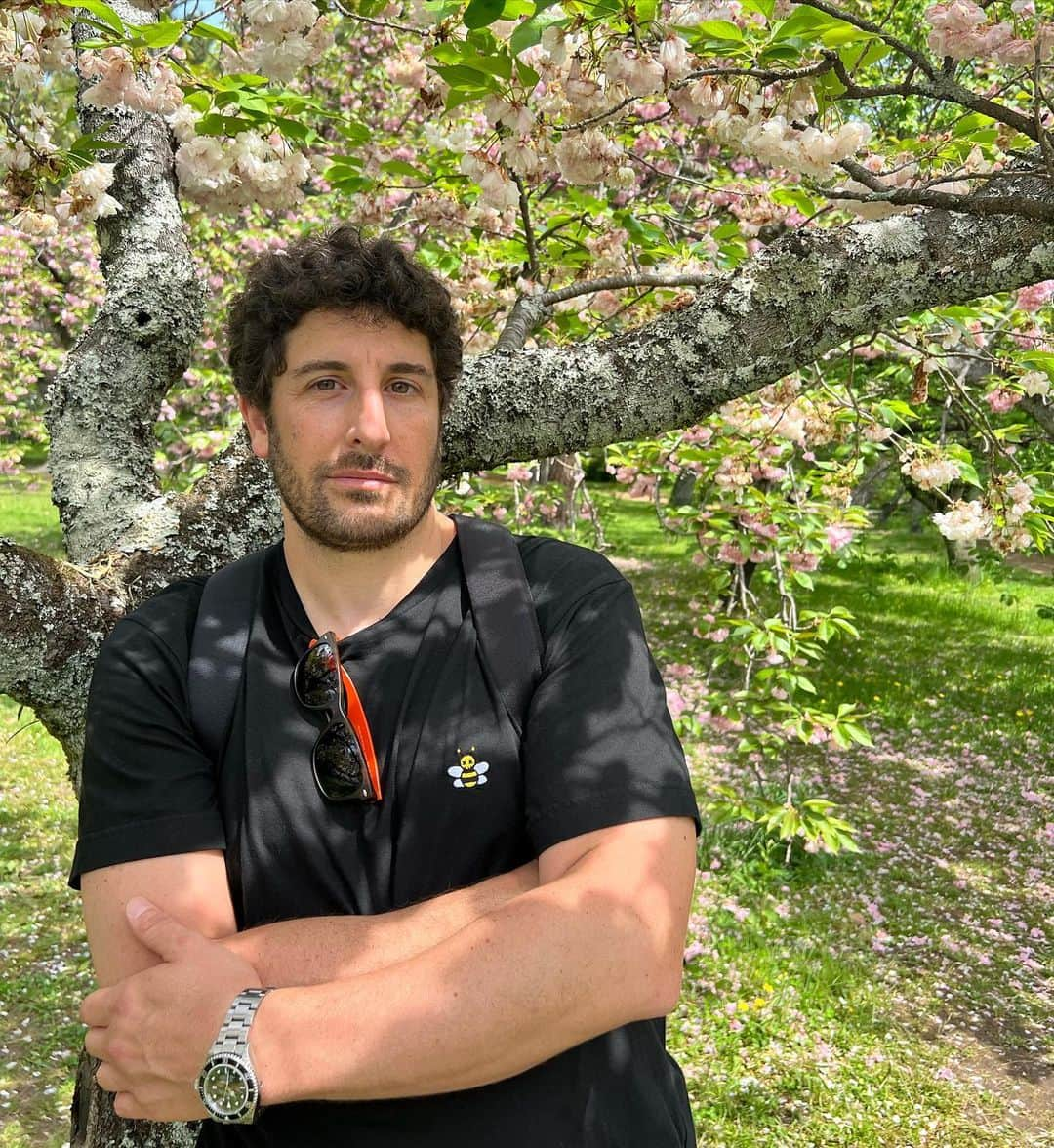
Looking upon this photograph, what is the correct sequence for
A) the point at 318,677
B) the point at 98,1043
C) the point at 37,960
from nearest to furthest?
the point at 98,1043, the point at 318,677, the point at 37,960

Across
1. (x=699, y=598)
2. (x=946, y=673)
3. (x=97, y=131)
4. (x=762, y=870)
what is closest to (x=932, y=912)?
(x=762, y=870)

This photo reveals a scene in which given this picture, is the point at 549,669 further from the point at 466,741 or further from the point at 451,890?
the point at 451,890

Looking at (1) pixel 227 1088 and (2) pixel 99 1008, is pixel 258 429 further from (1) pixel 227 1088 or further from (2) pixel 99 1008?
(1) pixel 227 1088

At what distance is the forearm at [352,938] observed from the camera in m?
1.32

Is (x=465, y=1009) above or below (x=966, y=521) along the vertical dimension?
below

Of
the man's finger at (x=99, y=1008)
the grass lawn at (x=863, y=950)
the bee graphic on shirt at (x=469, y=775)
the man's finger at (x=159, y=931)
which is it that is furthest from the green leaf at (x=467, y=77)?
the grass lawn at (x=863, y=950)

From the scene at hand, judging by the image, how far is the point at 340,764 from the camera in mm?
1479

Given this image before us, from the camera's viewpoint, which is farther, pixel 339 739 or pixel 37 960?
pixel 37 960

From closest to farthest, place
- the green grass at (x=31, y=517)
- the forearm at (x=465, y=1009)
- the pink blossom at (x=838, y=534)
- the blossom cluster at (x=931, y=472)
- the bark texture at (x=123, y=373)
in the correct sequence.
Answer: the forearm at (x=465, y=1009), the bark texture at (x=123, y=373), the blossom cluster at (x=931, y=472), the pink blossom at (x=838, y=534), the green grass at (x=31, y=517)

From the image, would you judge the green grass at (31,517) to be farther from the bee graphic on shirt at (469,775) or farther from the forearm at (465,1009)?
the forearm at (465,1009)

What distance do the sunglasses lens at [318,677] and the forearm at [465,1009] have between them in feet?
1.48

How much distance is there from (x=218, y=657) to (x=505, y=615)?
47cm

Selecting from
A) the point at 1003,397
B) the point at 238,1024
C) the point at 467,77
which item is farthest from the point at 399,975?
the point at 1003,397

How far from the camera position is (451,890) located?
56.6 inches
